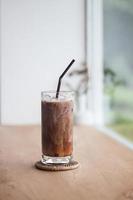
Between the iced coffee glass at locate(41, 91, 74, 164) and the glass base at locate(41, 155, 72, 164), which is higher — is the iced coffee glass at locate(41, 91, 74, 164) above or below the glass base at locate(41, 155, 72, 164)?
above

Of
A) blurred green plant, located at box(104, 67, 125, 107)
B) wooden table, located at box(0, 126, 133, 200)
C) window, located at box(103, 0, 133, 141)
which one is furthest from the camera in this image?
blurred green plant, located at box(104, 67, 125, 107)

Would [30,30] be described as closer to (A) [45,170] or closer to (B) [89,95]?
(B) [89,95]

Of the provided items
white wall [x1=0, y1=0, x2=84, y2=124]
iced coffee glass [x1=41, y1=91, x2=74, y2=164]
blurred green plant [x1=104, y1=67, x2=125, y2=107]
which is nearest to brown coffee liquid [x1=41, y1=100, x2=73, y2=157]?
iced coffee glass [x1=41, y1=91, x2=74, y2=164]

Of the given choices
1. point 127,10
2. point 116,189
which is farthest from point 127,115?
point 116,189

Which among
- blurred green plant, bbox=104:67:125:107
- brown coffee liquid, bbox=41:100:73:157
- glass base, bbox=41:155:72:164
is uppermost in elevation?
blurred green plant, bbox=104:67:125:107

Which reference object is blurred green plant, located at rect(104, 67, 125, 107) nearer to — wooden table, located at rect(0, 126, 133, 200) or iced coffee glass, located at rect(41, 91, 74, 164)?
wooden table, located at rect(0, 126, 133, 200)

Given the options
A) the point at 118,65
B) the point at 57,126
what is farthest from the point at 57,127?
the point at 118,65

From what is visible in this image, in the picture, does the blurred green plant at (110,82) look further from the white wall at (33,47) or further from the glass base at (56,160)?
the glass base at (56,160)
